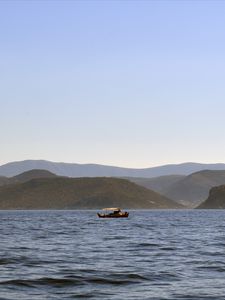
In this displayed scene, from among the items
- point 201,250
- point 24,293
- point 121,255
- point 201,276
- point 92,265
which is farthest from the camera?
point 201,250

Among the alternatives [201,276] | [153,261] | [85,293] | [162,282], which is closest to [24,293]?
[85,293]

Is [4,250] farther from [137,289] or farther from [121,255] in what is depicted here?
[137,289]

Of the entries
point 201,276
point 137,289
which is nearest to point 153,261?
point 201,276

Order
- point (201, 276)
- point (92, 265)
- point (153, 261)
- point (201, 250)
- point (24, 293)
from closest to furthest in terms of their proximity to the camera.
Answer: point (24, 293)
point (201, 276)
point (92, 265)
point (153, 261)
point (201, 250)

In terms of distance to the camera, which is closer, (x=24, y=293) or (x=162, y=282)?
(x=24, y=293)

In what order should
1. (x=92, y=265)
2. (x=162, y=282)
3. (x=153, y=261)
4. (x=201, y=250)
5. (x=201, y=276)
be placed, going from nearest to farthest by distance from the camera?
(x=162, y=282), (x=201, y=276), (x=92, y=265), (x=153, y=261), (x=201, y=250)

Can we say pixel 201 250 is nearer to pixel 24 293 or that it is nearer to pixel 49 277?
pixel 49 277

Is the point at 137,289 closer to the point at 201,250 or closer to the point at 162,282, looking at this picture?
the point at 162,282

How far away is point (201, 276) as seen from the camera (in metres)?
37.2

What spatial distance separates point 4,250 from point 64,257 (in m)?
9.87

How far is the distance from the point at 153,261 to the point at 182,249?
38.8ft

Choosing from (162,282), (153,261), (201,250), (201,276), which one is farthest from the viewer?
(201,250)

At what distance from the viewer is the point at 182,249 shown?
2266 inches

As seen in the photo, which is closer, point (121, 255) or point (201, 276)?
point (201, 276)
